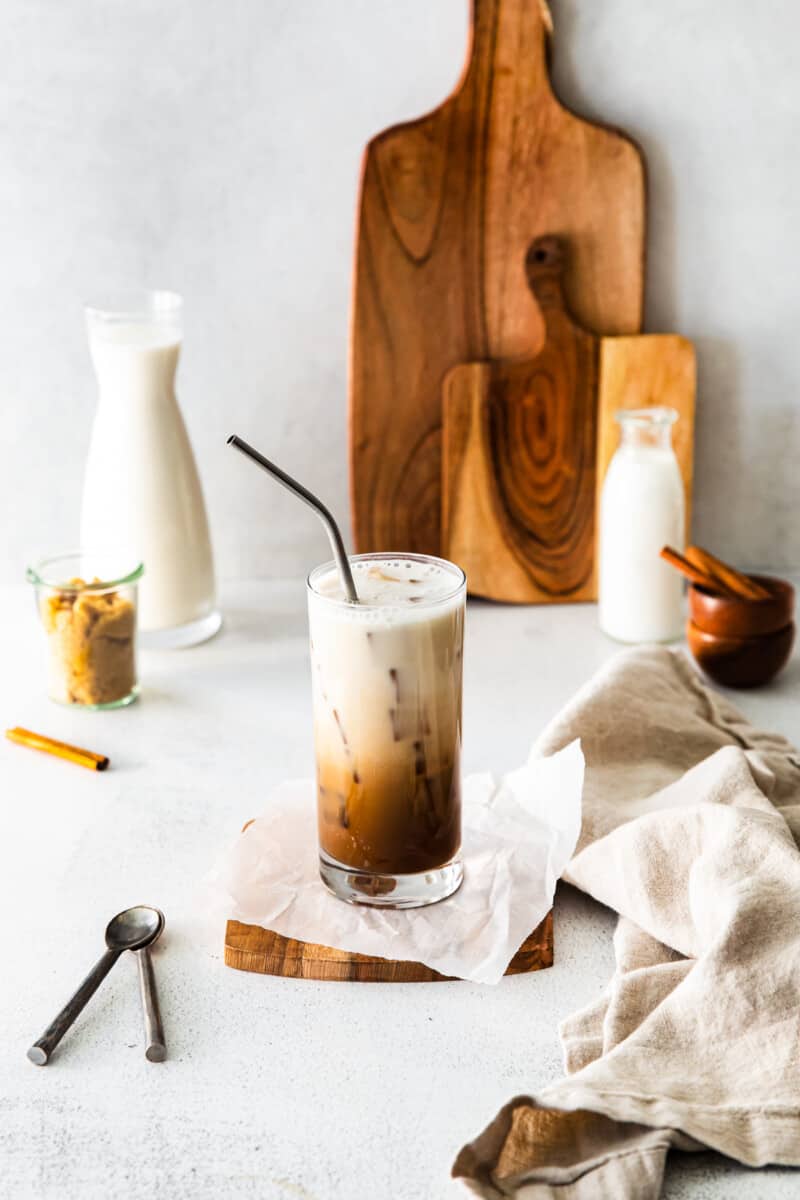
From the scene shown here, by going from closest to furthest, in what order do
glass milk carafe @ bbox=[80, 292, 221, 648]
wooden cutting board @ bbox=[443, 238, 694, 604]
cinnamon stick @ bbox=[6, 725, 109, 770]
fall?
cinnamon stick @ bbox=[6, 725, 109, 770] → glass milk carafe @ bbox=[80, 292, 221, 648] → wooden cutting board @ bbox=[443, 238, 694, 604]

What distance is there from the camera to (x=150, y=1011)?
77 cm

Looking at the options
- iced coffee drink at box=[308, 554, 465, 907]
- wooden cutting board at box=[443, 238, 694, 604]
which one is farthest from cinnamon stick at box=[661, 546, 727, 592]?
iced coffee drink at box=[308, 554, 465, 907]

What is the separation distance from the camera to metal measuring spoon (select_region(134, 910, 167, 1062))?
743 mm

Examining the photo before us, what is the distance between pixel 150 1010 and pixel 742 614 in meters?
0.71

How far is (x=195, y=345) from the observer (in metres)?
1.48

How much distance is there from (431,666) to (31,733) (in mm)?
480

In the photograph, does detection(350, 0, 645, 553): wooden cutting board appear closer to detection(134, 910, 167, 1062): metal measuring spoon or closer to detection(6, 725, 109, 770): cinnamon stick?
detection(6, 725, 109, 770): cinnamon stick


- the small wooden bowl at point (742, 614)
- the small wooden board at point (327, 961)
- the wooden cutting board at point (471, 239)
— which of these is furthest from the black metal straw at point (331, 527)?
the wooden cutting board at point (471, 239)

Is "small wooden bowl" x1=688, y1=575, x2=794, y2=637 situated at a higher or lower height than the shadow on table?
higher

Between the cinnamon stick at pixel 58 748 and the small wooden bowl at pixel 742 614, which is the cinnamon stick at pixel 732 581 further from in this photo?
the cinnamon stick at pixel 58 748

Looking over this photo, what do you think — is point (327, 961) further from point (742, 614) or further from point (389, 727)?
point (742, 614)

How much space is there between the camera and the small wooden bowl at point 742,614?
1236 mm

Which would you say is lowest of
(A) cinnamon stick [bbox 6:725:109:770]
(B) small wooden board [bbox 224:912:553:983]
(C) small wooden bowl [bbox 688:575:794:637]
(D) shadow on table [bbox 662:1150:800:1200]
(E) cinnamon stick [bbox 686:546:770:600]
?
(D) shadow on table [bbox 662:1150:800:1200]

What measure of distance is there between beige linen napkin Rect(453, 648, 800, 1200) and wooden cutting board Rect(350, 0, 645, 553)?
535 millimetres
